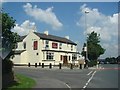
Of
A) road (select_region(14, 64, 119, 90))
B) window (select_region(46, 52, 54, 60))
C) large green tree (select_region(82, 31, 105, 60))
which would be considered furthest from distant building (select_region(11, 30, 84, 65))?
road (select_region(14, 64, 119, 90))

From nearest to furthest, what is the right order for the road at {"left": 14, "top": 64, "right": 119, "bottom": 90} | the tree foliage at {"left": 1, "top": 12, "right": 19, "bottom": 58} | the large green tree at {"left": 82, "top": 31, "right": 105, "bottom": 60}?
the tree foliage at {"left": 1, "top": 12, "right": 19, "bottom": 58}
the road at {"left": 14, "top": 64, "right": 119, "bottom": 90}
the large green tree at {"left": 82, "top": 31, "right": 105, "bottom": 60}

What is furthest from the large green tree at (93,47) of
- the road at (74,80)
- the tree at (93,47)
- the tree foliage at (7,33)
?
the tree foliage at (7,33)

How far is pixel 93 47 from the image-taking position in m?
79.1

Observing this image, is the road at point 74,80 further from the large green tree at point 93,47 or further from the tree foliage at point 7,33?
the large green tree at point 93,47

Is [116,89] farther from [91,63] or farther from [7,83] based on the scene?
[91,63]

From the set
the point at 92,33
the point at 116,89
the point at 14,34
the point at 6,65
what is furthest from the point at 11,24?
the point at 92,33

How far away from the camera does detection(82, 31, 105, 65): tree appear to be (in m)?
78.7

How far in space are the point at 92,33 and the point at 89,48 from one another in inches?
338

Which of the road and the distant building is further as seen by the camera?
the distant building

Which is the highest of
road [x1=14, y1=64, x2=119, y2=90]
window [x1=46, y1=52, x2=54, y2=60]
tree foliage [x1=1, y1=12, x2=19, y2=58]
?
tree foliage [x1=1, y1=12, x2=19, y2=58]

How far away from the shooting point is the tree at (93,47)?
78.7 metres

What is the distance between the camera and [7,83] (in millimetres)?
21531

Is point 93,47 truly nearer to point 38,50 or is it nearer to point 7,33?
point 38,50

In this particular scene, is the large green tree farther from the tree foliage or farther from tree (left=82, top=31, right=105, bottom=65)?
the tree foliage
